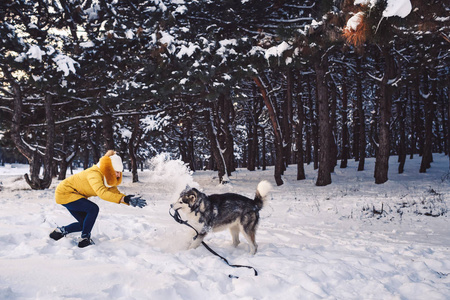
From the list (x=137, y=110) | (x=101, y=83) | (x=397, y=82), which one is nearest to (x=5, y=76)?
(x=101, y=83)

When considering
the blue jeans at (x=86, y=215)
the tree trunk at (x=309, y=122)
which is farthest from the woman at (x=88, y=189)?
the tree trunk at (x=309, y=122)

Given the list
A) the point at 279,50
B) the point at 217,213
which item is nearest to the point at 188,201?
the point at 217,213

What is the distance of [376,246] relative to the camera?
549 centimetres

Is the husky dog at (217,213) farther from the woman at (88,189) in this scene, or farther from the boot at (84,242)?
the boot at (84,242)

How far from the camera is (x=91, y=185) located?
453 cm

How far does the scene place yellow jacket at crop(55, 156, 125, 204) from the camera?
4516 mm

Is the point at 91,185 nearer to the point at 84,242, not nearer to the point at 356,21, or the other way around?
the point at 84,242

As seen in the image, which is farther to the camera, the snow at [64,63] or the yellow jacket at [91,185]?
the snow at [64,63]

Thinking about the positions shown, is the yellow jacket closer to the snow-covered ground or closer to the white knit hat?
the white knit hat

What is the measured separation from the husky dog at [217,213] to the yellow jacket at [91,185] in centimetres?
111

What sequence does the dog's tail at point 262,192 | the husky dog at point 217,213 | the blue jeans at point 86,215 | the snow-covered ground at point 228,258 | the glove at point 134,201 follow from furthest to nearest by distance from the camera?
the dog's tail at point 262,192 < the husky dog at point 217,213 < the blue jeans at point 86,215 < the glove at point 134,201 < the snow-covered ground at point 228,258

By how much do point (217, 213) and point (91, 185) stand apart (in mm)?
2140

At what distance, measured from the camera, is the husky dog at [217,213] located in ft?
16.3

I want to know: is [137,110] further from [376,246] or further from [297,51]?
[376,246]
